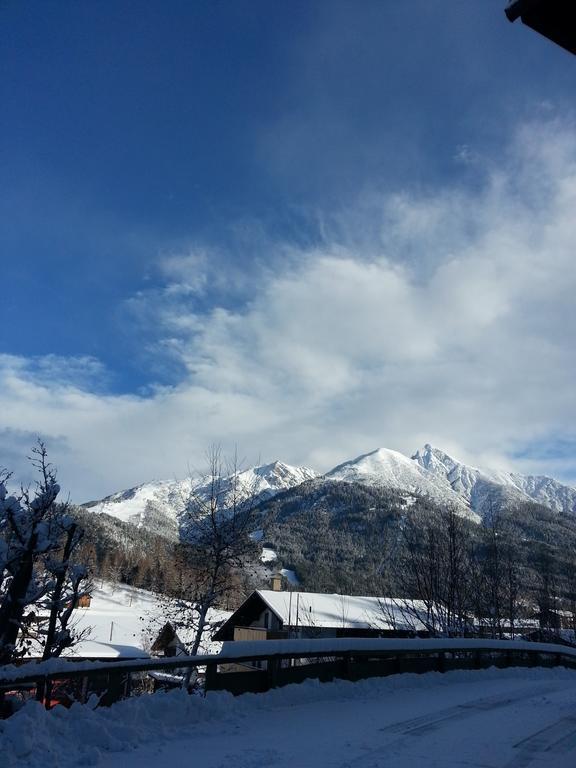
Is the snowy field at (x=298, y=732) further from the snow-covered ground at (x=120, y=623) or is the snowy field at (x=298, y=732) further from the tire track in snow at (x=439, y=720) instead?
the snow-covered ground at (x=120, y=623)

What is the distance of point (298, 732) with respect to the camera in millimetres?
7156

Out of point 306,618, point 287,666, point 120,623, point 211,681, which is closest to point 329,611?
point 306,618

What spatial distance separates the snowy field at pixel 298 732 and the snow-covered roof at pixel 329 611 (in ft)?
93.3

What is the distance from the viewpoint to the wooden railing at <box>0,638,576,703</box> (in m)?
6.56

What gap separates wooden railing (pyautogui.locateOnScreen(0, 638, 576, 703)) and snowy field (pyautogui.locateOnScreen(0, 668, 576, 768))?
1.08 ft

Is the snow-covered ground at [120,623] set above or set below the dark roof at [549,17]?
below

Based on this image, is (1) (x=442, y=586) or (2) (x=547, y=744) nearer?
(2) (x=547, y=744)

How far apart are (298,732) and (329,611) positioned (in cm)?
3925

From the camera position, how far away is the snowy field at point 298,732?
5582 mm

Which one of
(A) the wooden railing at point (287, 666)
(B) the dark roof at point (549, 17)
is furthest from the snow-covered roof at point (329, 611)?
(B) the dark roof at point (549, 17)

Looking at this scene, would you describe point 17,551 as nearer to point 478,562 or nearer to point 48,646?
point 48,646

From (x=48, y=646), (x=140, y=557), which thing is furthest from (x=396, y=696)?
(x=140, y=557)

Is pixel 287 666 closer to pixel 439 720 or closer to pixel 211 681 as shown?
pixel 211 681

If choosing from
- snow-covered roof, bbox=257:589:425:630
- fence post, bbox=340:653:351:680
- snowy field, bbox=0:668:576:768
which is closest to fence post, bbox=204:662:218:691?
snowy field, bbox=0:668:576:768
